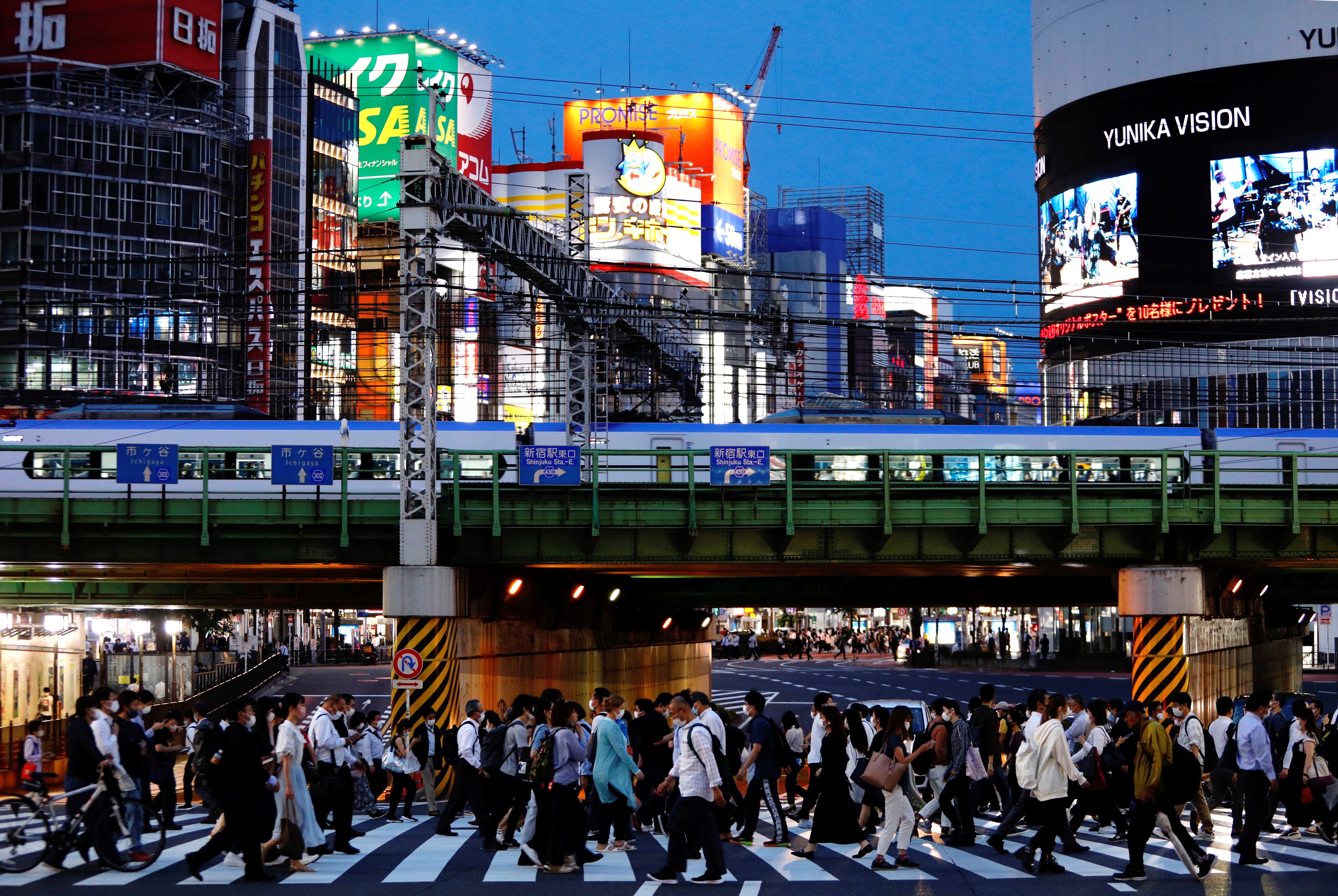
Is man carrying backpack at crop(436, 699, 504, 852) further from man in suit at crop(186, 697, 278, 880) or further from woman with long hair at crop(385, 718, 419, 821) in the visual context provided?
woman with long hair at crop(385, 718, 419, 821)

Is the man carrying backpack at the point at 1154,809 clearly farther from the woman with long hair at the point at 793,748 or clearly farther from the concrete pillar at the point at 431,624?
the concrete pillar at the point at 431,624

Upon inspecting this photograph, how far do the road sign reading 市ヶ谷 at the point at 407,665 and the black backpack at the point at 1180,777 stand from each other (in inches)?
602

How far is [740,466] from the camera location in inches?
1260

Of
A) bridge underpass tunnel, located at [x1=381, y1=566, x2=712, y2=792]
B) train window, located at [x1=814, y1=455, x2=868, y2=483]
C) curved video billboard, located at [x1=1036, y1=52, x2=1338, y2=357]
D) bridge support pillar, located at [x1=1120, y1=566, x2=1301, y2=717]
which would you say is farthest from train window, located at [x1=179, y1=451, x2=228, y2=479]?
curved video billboard, located at [x1=1036, y1=52, x2=1338, y2=357]

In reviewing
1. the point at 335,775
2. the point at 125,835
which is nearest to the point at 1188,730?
the point at 335,775

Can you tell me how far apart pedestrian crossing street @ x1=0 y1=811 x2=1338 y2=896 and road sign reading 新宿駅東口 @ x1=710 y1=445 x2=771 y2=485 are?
13.6 m

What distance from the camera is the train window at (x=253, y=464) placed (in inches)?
1474

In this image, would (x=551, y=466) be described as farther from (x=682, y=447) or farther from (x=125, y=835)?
(x=125, y=835)

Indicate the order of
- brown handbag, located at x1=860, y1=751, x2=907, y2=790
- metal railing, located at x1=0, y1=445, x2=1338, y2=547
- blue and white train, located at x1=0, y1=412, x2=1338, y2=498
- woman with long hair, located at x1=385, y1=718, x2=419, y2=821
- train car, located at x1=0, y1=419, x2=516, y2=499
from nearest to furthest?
brown handbag, located at x1=860, y1=751, x2=907, y2=790 → woman with long hair, located at x1=385, y1=718, x2=419, y2=821 → metal railing, located at x1=0, y1=445, x2=1338, y2=547 → train car, located at x1=0, y1=419, x2=516, y2=499 → blue and white train, located at x1=0, y1=412, x2=1338, y2=498

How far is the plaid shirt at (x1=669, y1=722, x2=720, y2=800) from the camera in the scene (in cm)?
1419

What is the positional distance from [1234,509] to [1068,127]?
158 ft

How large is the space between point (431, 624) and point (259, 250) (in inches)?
2701

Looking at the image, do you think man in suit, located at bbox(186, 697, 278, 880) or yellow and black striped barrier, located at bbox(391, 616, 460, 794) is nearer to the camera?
man in suit, located at bbox(186, 697, 278, 880)

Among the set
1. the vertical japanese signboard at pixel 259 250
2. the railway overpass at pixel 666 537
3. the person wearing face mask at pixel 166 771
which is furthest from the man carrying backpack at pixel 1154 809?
the vertical japanese signboard at pixel 259 250
